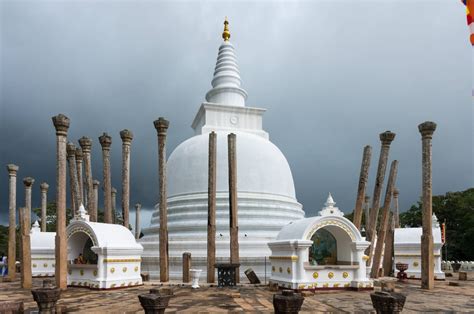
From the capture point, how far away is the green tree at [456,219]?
1478 inches

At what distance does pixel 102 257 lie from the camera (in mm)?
16750

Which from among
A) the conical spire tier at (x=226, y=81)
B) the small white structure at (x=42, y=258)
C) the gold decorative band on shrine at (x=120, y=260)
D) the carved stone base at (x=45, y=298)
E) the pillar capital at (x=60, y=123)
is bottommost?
the small white structure at (x=42, y=258)

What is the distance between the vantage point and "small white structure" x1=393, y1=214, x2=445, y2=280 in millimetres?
21078

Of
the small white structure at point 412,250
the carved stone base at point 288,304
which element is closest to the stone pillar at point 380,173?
the small white structure at point 412,250

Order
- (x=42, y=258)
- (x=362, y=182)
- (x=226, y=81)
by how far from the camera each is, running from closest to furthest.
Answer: (x=362, y=182)
(x=42, y=258)
(x=226, y=81)

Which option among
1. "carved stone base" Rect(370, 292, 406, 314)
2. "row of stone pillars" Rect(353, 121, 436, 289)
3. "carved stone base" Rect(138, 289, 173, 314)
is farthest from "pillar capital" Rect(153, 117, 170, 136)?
"carved stone base" Rect(370, 292, 406, 314)

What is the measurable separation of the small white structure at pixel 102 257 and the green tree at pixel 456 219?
30674 millimetres

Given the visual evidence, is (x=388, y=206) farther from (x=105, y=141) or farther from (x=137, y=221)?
(x=137, y=221)

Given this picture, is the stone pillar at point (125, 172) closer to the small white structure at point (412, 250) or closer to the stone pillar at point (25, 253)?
the stone pillar at point (25, 253)

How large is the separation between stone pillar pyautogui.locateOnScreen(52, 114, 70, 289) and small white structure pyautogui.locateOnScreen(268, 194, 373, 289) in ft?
26.2

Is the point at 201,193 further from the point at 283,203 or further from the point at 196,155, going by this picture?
the point at 283,203

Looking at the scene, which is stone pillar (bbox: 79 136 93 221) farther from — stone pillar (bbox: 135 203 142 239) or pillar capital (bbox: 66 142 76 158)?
stone pillar (bbox: 135 203 142 239)

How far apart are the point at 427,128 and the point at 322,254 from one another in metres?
6.82

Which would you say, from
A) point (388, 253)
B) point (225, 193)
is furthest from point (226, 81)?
point (388, 253)
